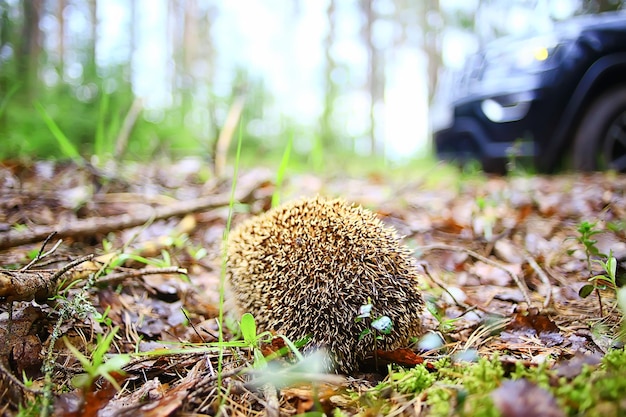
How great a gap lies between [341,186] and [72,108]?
3852 mm

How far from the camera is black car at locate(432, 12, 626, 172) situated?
4.59 meters

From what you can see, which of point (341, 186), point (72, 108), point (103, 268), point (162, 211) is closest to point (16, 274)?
point (103, 268)

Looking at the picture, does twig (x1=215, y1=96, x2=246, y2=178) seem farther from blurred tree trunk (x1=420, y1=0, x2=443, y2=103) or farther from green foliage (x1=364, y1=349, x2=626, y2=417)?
blurred tree trunk (x1=420, y1=0, x2=443, y2=103)

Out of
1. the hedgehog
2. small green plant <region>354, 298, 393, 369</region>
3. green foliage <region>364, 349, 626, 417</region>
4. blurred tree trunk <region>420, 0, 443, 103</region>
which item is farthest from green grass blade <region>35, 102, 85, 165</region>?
blurred tree trunk <region>420, 0, 443, 103</region>

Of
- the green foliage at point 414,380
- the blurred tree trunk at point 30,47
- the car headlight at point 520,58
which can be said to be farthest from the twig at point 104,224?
the blurred tree trunk at point 30,47

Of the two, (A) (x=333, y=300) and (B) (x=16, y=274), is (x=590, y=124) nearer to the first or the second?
(A) (x=333, y=300)

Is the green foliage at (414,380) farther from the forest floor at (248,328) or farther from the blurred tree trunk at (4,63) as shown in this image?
the blurred tree trunk at (4,63)

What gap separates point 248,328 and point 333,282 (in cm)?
39

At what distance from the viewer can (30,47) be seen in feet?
18.9

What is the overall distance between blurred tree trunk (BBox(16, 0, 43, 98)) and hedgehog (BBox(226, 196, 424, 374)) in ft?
17.5

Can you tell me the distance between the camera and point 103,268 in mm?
2115

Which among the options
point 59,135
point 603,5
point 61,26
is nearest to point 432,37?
point 603,5

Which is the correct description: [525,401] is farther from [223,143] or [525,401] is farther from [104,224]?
[223,143]

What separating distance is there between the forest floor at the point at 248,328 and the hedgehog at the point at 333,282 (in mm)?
120
